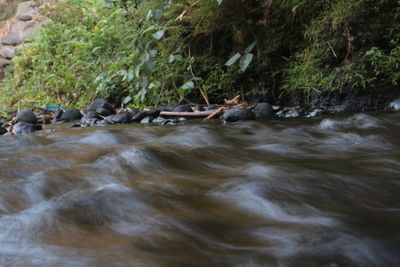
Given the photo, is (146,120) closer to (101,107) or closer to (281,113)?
(101,107)

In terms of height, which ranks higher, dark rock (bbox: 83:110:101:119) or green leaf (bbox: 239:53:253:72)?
green leaf (bbox: 239:53:253:72)

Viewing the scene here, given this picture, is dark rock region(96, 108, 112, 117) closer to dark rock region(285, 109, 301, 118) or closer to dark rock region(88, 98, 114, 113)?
dark rock region(88, 98, 114, 113)

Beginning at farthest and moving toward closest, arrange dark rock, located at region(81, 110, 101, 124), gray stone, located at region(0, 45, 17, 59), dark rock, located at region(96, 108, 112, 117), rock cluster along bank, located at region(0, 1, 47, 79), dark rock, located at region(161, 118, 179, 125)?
gray stone, located at region(0, 45, 17, 59) → rock cluster along bank, located at region(0, 1, 47, 79) → dark rock, located at region(96, 108, 112, 117) → dark rock, located at region(81, 110, 101, 124) → dark rock, located at region(161, 118, 179, 125)

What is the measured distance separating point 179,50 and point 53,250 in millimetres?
4321

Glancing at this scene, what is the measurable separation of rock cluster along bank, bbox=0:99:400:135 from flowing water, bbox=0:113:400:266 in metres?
1.39

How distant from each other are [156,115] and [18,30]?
10051mm

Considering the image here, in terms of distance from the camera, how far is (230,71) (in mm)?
5016

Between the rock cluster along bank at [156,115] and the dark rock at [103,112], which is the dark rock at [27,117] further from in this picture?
the dark rock at [103,112]

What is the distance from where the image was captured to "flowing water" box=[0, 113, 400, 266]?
104 cm

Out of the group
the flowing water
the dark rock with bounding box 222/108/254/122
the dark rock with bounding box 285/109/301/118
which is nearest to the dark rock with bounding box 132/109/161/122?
the dark rock with bounding box 222/108/254/122

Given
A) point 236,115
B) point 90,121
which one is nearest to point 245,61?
point 236,115

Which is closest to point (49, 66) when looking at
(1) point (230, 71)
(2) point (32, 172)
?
(1) point (230, 71)

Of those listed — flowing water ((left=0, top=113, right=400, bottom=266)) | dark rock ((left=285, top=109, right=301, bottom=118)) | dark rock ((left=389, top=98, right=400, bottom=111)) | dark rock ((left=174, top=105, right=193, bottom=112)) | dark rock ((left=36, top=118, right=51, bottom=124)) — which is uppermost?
flowing water ((left=0, top=113, right=400, bottom=266))

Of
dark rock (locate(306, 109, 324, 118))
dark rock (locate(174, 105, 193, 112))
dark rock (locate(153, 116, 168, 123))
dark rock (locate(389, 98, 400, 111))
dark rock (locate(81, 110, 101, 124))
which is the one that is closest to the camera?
dark rock (locate(389, 98, 400, 111))
